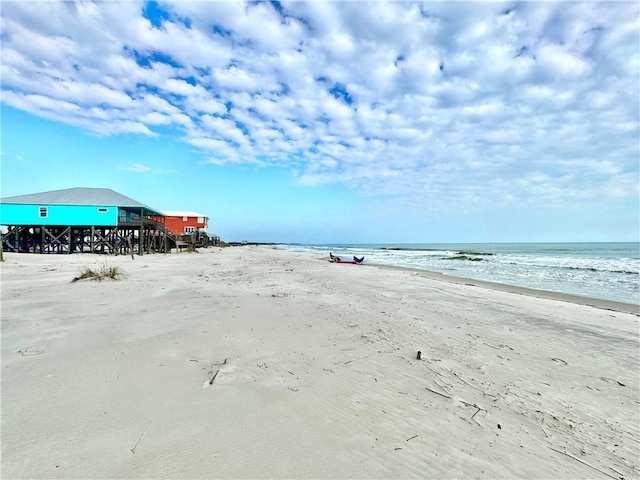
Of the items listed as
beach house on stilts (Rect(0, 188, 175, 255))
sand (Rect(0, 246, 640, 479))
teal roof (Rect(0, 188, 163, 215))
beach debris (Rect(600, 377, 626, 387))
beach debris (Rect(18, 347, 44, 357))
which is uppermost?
teal roof (Rect(0, 188, 163, 215))

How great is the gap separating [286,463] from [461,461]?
1.31m

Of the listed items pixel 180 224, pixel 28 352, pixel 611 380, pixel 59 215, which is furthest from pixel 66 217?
pixel 611 380

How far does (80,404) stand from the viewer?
280 centimetres

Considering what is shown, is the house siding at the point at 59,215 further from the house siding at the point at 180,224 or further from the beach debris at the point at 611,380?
the beach debris at the point at 611,380

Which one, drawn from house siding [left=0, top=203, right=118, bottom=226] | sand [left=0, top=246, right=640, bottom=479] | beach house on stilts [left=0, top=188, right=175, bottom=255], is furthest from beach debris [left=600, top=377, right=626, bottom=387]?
house siding [left=0, top=203, right=118, bottom=226]

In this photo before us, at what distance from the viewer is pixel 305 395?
3211 millimetres

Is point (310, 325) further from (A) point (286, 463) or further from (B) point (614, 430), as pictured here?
(B) point (614, 430)

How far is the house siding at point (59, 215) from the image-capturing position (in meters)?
28.1

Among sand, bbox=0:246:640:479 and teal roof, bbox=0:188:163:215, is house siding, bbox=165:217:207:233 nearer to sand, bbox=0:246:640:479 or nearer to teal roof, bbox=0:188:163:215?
teal roof, bbox=0:188:163:215

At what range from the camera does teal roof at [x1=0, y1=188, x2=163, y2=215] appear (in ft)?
94.5

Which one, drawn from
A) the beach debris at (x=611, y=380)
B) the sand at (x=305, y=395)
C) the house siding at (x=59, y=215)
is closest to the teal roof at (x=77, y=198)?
the house siding at (x=59, y=215)

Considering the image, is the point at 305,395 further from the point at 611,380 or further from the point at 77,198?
the point at 77,198

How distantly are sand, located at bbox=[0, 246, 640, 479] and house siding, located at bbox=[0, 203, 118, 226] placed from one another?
27.5 m

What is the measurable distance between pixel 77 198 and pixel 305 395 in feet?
119
